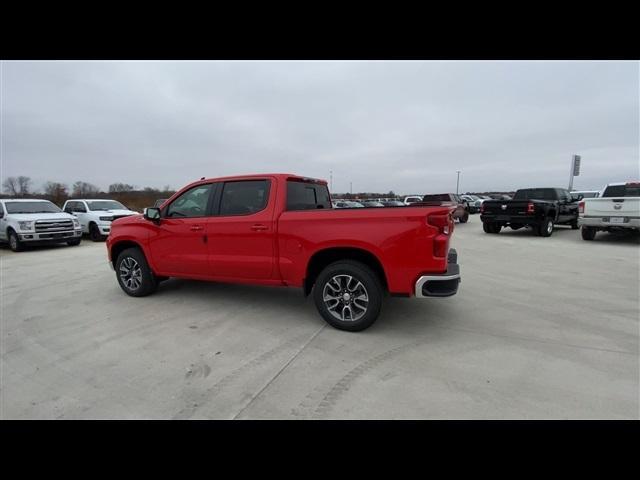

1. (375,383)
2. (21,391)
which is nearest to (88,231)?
(21,391)

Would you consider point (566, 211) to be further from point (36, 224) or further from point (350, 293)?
point (36, 224)

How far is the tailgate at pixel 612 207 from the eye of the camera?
926 centimetres

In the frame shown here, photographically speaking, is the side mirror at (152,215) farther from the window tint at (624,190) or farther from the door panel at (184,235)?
the window tint at (624,190)

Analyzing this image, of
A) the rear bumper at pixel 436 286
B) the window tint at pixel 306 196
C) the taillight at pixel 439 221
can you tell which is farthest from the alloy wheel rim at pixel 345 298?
the window tint at pixel 306 196

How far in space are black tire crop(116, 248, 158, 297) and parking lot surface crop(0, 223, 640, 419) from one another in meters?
0.20

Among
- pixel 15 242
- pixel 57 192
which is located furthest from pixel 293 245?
pixel 57 192

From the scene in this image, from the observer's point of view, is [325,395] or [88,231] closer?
[325,395]

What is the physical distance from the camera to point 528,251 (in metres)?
8.95

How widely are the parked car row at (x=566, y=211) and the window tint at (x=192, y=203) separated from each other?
11.7 m

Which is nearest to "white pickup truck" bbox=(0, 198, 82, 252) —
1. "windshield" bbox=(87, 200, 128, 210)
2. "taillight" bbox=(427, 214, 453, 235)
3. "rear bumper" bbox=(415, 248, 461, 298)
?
"windshield" bbox=(87, 200, 128, 210)

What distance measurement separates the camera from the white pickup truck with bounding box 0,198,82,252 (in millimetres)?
10008
